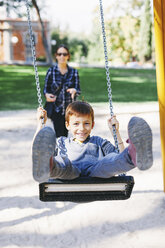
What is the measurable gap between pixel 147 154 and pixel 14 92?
1336 cm

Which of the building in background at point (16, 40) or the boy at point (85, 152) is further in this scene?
the building in background at point (16, 40)

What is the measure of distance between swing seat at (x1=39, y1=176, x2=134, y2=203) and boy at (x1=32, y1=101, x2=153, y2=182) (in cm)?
6

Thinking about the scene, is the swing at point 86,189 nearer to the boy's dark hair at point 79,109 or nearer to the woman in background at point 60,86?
the boy's dark hair at point 79,109

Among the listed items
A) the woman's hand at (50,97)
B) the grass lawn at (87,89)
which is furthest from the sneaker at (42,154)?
the grass lawn at (87,89)

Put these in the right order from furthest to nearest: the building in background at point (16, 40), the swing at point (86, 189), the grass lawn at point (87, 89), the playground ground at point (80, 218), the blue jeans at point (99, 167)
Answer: the building in background at point (16, 40) < the grass lawn at point (87, 89) < the playground ground at point (80, 218) < the swing at point (86, 189) < the blue jeans at point (99, 167)

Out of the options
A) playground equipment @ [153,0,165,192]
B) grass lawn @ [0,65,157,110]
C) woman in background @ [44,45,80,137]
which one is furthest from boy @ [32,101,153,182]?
grass lawn @ [0,65,157,110]

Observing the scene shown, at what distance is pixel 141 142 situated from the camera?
211 centimetres

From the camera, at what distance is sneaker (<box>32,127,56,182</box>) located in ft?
6.85

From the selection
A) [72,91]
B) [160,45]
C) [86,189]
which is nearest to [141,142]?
[86,189]

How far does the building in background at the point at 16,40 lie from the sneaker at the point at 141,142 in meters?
35.3

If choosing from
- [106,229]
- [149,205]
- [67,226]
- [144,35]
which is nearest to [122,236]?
[106,229]

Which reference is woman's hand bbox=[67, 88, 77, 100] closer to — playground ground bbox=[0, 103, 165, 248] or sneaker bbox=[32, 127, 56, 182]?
playground ground bbox=[0, 103, 165, 248]

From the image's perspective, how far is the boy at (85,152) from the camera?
6.89 ft

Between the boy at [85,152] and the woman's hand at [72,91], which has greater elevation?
the woman's hand at [72,91]
